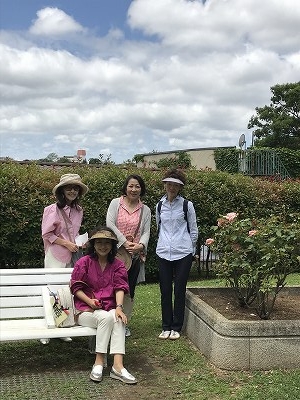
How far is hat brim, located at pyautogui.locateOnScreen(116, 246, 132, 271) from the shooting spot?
17.4ft

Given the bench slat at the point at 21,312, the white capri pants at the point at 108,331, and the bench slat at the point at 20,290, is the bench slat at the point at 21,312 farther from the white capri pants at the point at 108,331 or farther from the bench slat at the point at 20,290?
the white capri pants at the point at 108,331

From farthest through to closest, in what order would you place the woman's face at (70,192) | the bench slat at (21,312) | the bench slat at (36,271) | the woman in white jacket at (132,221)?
the woman in white jacket at (132,221) < the woman's face at (70,192) < the bench slat at (36,271) < the bench slat at (21,312)

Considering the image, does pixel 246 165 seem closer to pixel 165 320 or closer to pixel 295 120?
pixel 295 120

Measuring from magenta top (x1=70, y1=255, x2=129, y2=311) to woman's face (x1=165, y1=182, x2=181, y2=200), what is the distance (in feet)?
3.55

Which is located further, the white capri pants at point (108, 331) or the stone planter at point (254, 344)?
the stone planter at point (254, 344)

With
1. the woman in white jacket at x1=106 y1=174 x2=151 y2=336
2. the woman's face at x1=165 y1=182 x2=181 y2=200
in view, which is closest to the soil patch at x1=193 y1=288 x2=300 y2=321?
the woman in white jacket at x1=106 y1=174 x2=151 y2=336

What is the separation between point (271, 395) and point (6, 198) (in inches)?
203

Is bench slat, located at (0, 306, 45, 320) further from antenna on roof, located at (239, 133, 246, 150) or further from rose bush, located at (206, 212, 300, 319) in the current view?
antenna on roof, located at (239, 133, 246, 150)

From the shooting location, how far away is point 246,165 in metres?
25.5

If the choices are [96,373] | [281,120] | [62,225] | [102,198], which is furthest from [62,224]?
[281,120]

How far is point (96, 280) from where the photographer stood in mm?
4734

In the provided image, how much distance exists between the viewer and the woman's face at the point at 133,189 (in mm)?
5367

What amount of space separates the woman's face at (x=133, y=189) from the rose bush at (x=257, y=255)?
2.90ft

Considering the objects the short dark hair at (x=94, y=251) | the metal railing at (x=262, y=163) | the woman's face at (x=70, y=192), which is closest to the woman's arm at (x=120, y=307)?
the short dark hair at (x=94, y=251)
